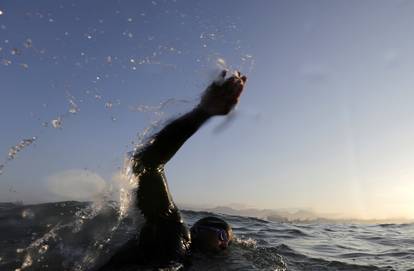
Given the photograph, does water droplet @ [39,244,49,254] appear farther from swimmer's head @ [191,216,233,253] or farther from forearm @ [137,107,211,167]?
forearm @ [137,107,211,167]

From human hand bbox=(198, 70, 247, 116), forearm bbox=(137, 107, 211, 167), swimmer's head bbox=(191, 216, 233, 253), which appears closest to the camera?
human hand bbox=(198, 70, 247, 116)

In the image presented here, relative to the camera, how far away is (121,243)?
30.7 ft

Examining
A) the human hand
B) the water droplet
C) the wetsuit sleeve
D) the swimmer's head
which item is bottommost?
the water droplet

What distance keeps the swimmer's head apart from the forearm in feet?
9.43

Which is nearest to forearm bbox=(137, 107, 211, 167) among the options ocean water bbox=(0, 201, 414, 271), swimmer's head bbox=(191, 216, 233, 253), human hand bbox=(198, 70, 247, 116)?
human hand bbox=(198, 70, 247, 116)

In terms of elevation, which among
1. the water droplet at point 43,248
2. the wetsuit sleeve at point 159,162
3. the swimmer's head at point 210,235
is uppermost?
the wetsuit sleeve at point 159,162

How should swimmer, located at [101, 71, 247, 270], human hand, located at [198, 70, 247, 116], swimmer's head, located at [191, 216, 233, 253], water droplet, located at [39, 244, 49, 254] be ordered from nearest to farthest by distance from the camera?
human hand, located at [198, 70, 247, 116]
swimmer, located at [101, 71, 247, 270]
swimmer's head, located at [191, 216, 233, 253]
water droplet, located at [39, 244, 49, 254]

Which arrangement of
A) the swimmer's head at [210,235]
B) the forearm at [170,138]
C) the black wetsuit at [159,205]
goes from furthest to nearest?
the swimmer's head at [210,235]
the black wetsuit at [159,205]
the forearm at [170,138]

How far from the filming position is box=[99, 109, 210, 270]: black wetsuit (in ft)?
16.0

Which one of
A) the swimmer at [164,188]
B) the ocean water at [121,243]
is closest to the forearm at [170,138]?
the swimmer at [164,188]

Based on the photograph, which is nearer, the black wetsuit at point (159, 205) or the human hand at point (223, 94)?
the human hand at point (223, 94)

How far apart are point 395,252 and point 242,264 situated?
551 cm

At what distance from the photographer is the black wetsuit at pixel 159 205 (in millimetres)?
4865

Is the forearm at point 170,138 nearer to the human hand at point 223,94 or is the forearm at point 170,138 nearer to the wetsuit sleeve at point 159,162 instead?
the wetsuit sleeve at point 159,162
